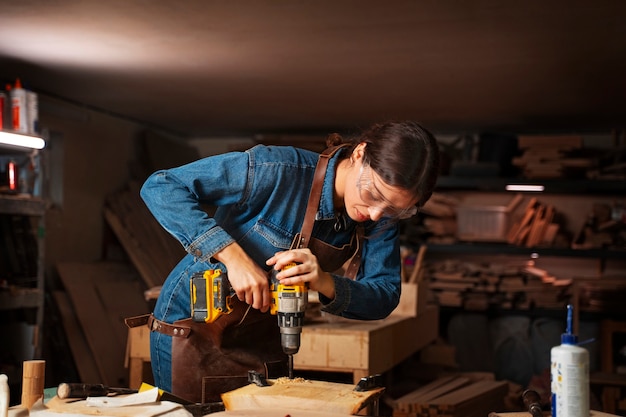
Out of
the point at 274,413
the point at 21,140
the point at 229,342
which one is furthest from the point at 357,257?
the point at 21,140

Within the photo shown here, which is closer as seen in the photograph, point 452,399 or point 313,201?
point 313,201

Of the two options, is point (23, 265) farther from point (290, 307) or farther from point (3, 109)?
point (290, 307)

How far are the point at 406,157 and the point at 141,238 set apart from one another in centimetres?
583

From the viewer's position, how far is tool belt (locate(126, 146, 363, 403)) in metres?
2.39

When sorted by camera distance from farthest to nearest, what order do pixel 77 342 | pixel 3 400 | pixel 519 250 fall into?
pixel 519 250 < pixel 77 342 < pixel 3 400

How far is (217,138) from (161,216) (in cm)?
686

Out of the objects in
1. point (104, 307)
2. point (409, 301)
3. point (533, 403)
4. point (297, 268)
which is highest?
point (297, 268)

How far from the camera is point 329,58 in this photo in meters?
4.86

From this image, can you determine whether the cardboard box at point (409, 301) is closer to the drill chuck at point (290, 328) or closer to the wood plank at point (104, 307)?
the wood plank at point (104, 307)

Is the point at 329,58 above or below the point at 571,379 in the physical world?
above

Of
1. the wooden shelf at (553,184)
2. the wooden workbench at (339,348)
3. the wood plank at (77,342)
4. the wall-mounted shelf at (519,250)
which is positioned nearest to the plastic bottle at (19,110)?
the wooden workbench at (339,348)

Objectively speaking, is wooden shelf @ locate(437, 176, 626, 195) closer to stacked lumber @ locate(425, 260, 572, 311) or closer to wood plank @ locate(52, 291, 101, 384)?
stacked lumber @ locate(425, 260, 572, 311)

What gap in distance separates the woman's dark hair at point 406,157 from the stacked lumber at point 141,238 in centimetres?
551

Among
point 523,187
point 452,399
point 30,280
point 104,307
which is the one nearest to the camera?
point 452,399
